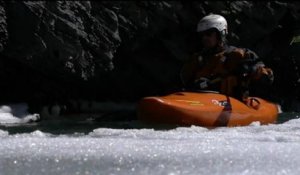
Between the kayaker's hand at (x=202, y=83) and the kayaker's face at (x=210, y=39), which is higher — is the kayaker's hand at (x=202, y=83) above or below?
below

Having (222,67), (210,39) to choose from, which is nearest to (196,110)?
(222,67)

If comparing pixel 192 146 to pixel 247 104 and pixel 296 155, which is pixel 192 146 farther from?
pixel 247 104

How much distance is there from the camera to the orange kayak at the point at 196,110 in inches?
227

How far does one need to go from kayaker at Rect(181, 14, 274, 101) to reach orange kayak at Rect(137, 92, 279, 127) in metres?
0.39

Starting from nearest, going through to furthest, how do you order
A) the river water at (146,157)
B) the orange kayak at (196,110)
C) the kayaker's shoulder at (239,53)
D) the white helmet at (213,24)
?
the river water at (146,157) < the orange kayak at (196,110) < the kayaker's shoulder at (239,53) < the white helmet at (213,24)

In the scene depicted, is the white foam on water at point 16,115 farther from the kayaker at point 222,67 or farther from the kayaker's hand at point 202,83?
the kayaker's hand at point 202,83

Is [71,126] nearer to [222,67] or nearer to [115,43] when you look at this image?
[222,67]

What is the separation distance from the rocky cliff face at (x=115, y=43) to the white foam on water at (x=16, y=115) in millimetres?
468

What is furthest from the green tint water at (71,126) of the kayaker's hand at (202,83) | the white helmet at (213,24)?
the white helmet at (213,24)

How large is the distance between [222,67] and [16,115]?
393cm

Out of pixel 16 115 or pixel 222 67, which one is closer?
pixel 222 67

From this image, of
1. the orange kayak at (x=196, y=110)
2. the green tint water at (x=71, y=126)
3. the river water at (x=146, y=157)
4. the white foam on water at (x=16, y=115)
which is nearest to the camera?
the river water at (x=146, y=157)

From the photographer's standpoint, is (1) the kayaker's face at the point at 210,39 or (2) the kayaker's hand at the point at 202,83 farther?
(1) the kayaker's face at the point at 210,39

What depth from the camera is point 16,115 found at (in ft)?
30.6
